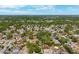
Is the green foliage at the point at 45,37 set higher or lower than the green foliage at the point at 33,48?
higher

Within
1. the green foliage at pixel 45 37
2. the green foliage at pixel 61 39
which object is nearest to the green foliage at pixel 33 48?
the green foliage at pixel 45 37

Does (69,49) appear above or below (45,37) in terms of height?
below

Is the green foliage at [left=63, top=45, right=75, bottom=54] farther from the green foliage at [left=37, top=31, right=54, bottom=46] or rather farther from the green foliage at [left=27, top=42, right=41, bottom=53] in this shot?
the green foliage at [left=27, top=42, right=41, bottom=53]

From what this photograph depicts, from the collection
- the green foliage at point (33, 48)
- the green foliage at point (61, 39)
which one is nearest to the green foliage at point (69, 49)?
the green foliage at point (61, 39)

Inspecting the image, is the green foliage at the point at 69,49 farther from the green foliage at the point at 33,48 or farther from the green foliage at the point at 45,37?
the green foliage at the point at 33,48

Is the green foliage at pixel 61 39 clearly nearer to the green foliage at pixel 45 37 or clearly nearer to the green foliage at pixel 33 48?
the green foliage at pixel 45 37

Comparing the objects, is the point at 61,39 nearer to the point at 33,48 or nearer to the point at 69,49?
the point at 69,49

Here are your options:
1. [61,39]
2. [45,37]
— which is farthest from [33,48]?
[61,39]

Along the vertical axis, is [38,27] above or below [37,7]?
A: below
